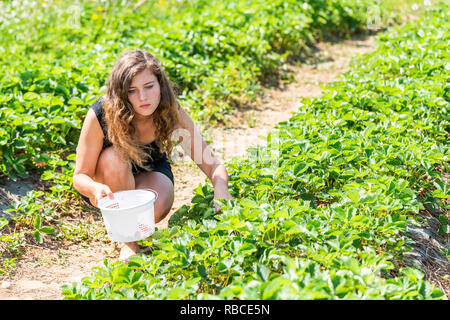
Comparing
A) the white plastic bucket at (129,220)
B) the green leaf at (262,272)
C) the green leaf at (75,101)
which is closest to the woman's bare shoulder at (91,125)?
the white plastic bucket at (129,220)

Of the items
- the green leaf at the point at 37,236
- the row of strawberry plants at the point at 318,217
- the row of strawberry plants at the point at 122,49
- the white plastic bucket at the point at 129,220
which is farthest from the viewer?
the row of strawberry plants at the point at 122,49

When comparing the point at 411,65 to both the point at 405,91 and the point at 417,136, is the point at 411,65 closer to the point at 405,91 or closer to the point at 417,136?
Result: the point at 405,91

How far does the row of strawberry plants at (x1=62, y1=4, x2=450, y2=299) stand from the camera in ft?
5.79

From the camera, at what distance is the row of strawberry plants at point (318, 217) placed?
1.76m

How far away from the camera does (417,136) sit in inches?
121

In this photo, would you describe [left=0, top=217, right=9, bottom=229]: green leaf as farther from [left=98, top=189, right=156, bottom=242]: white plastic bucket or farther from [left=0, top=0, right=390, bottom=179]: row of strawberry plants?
[left=98, top=189, right=156, bottom=242]: white plastic bucket

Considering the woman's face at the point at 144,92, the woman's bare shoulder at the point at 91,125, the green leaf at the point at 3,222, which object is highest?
the woman's face at the point at 144,92

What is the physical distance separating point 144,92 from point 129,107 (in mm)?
108

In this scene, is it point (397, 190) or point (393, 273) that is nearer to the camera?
point (393, 273)

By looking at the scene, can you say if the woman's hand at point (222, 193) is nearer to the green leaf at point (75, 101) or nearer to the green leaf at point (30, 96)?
the green leaf at point (75, 101)

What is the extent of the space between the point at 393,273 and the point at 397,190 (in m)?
0.38

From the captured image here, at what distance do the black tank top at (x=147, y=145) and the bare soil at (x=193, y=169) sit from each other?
372 mm

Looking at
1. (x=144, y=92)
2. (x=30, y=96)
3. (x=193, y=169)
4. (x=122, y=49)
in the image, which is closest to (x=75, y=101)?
(x=30, y=96)
